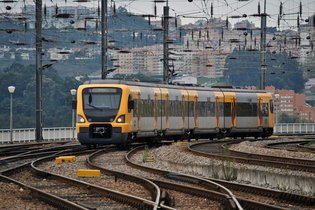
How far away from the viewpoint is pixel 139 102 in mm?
37281

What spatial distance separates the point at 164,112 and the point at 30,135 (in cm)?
1474

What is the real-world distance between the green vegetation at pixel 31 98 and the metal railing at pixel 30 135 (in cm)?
6739

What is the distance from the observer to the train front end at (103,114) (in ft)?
116

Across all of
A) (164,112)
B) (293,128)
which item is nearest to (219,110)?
(164,112)

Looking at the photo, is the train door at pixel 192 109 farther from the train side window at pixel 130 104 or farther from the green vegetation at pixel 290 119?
the green vegetation at pixel 290 119

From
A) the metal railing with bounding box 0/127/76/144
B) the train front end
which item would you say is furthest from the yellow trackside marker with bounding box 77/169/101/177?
the metal railing with bounding box 0/127/76/144

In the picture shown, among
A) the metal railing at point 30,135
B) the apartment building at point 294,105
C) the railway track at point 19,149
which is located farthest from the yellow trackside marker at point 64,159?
the apartment building at point 294,105

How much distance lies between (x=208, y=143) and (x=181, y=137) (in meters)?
4.11

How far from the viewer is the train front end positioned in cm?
3522

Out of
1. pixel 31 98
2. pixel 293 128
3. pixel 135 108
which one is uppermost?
pixel 135 108

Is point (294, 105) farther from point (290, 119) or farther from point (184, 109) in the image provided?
point (184, 109)

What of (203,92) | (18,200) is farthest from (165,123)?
(18,200)

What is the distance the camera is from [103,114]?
35344 millimetres

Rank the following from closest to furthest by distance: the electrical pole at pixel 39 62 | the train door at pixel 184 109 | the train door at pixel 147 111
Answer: the train door at pixel 147 111
the train door at pixel 184 109
the electrical pole at pixel 39 62
